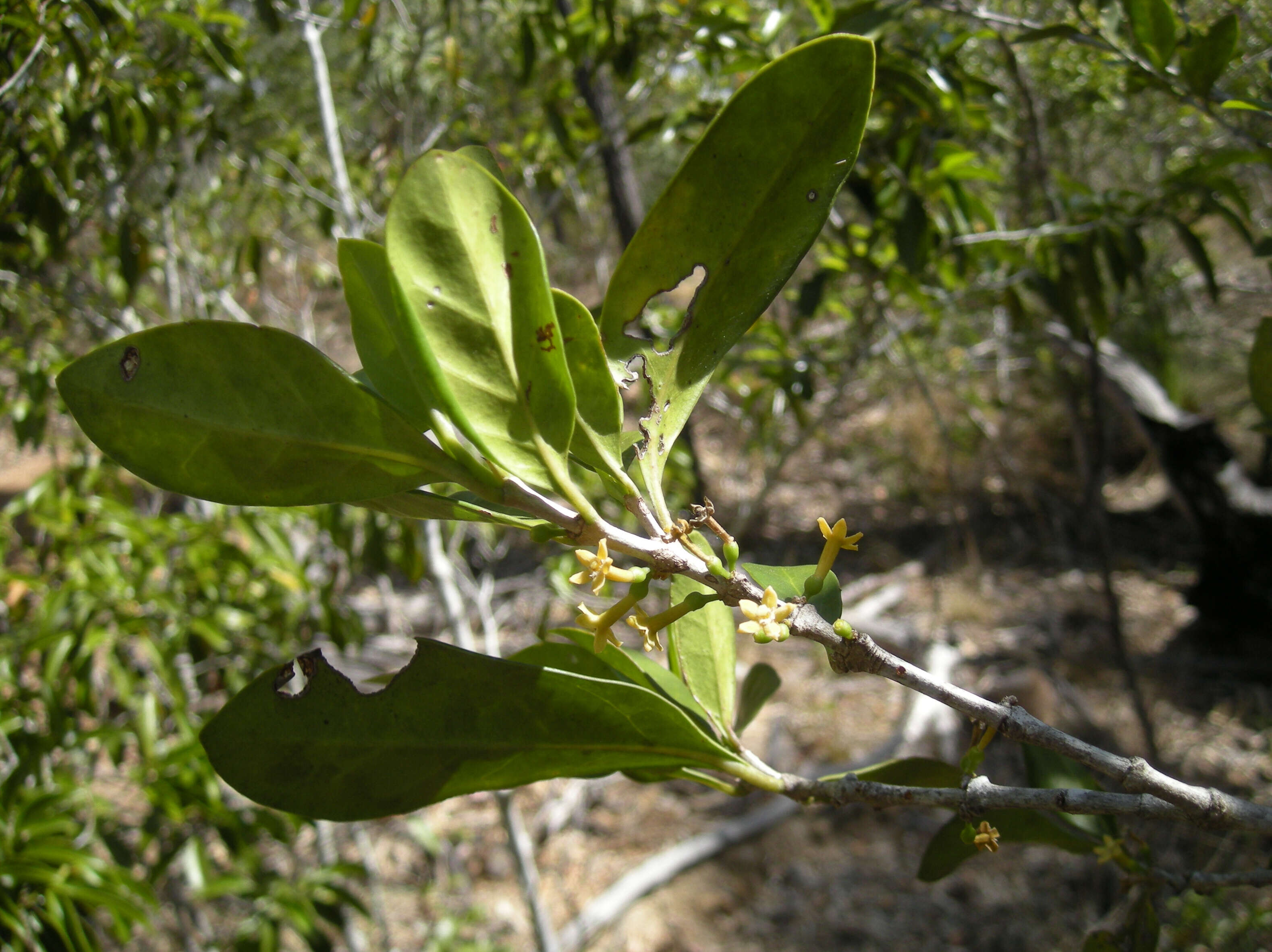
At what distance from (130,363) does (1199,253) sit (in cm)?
144

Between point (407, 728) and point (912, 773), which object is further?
point (912, 773)

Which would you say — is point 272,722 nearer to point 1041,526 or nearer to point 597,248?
point 597,248

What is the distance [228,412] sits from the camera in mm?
406

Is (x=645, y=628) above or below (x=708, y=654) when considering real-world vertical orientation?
above

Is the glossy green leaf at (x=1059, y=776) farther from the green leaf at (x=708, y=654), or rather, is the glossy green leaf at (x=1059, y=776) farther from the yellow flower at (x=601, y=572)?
the yellow flower at (x=601, y=572)

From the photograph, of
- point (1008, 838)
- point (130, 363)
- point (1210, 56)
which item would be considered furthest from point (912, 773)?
point (1210, 56)

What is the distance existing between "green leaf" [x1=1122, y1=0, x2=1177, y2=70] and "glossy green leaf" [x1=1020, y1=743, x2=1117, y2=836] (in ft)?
2.40

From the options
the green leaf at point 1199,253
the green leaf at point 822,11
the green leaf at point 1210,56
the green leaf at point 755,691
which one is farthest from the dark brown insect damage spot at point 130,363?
the green leaf at point 1199,253

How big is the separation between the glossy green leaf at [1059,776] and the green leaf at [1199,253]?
0.86 meters

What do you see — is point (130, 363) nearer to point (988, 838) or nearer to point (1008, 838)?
point (988, 838)

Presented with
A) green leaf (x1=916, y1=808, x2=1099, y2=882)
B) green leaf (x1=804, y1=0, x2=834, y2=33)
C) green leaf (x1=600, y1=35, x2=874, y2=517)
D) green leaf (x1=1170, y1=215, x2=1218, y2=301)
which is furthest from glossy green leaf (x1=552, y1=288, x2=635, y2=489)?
green leaf (x1=1170, y1=215, x2=1218, y2=301)

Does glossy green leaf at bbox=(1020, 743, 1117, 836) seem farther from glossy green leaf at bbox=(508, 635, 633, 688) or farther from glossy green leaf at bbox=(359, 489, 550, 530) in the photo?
glossy green leaf at bbox=(359, 489, 550, 530)

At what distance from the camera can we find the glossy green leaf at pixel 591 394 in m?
0.47

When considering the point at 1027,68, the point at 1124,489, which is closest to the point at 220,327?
the point at 1027,68
